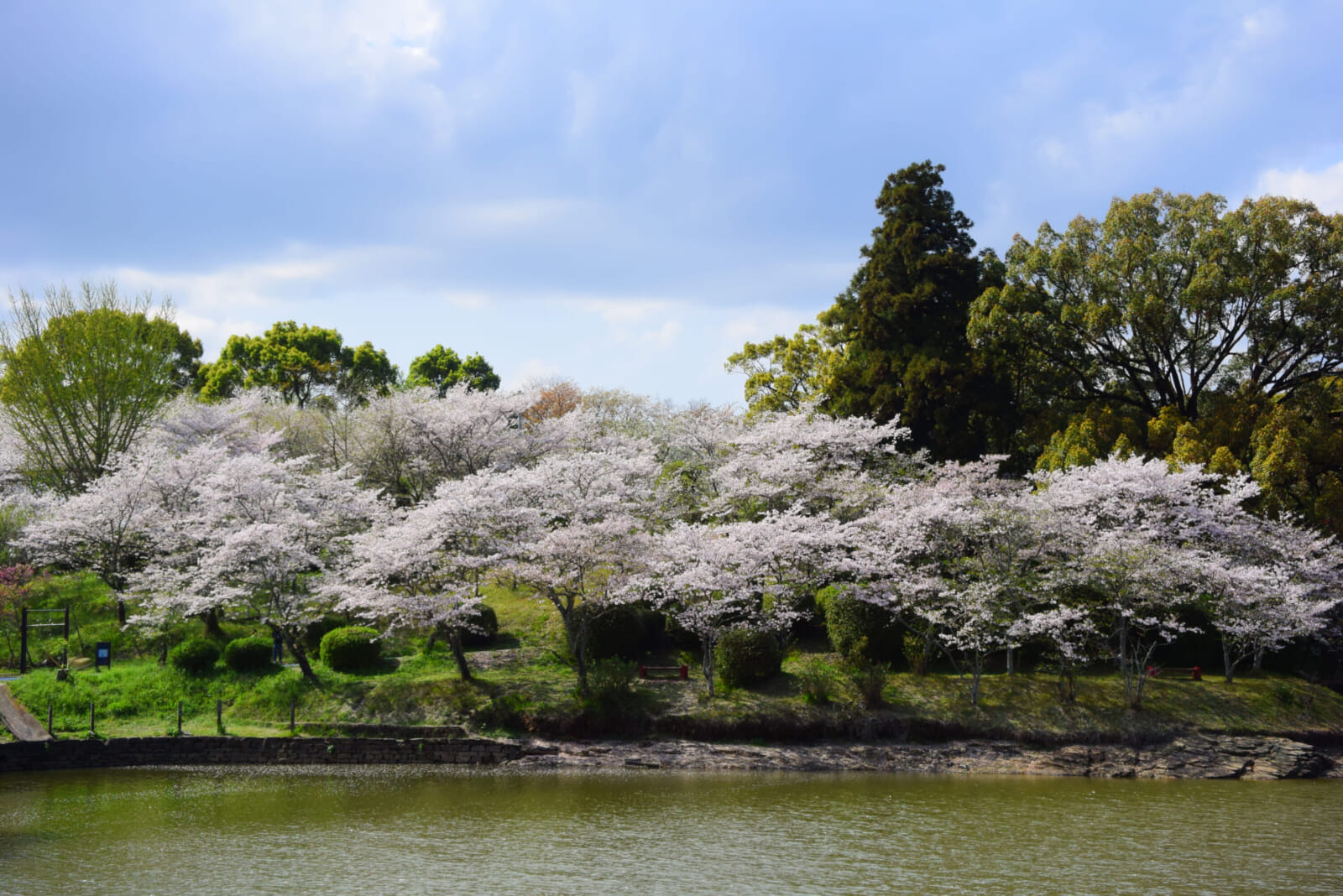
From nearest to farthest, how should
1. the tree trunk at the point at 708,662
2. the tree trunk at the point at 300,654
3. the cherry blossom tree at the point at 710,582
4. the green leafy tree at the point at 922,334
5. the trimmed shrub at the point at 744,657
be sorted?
1. the cherry blossom tree at the point at 710,582
2. the tree trunk at the point at 708,662
3. the trimmed shrub at the point at 744,657
4. the tree trunk at the point at 300,654
5. the green leafy tree at the point at 922,334

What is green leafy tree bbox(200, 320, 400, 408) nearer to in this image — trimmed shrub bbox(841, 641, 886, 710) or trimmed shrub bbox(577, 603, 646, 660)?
trimmed shrub bbox(577, 603, 646, 660)

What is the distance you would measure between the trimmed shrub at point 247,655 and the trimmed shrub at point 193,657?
45 centimetres

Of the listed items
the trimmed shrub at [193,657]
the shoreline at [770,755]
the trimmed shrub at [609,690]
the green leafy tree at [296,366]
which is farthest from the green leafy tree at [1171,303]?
the green leafy tree at [296,366]

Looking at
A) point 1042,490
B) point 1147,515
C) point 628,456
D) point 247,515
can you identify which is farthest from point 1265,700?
point 247,515

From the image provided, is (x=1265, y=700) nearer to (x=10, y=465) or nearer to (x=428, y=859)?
(x=428, y=859)

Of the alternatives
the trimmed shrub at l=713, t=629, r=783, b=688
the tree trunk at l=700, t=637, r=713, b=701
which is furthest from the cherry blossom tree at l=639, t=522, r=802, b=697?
the trimmed shrub at l=713, t=629, r=783, b=688

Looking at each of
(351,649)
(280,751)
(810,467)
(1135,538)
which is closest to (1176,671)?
(1135,538)

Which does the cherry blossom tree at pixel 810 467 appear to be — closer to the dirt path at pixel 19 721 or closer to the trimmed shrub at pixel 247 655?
the trimmed shrub at pixel 247 655

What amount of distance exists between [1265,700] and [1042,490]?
7.72m

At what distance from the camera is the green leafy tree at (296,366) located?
60969 mm

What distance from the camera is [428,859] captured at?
14219 millimetres

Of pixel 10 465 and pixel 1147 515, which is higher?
pixel 10 465

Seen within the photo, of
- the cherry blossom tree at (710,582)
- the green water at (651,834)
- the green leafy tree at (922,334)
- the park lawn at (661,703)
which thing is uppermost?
the green leafy tree at (922,334)

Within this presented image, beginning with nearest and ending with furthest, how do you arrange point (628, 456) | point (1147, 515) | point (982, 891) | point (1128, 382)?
point (982, 891)
point (1147, 515)
point (628, 456)
point (1128, 382)
